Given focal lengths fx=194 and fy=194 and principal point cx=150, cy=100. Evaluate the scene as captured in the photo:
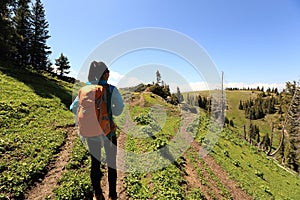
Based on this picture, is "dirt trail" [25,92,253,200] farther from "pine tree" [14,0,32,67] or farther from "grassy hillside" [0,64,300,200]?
"pine tree" [14,0,32,67]

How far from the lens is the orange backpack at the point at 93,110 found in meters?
4.77

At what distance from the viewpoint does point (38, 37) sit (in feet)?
145

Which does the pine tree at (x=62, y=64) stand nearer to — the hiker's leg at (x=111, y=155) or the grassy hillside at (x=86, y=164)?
the grassy hillside at (x=86, y=164)

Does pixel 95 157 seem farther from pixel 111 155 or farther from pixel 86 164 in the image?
pixel 86 164

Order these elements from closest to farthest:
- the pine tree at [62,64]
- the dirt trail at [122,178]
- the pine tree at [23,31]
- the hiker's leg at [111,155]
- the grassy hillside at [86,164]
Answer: the hiker's leg at [111,155] < the dirt trail at [122,178] < the grassy hillside at [86,164] < the pine tree at [23,31] < the pine tree at [62,64]

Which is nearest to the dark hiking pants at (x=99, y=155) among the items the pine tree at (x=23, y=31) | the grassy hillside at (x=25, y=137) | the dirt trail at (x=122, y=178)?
the dirt trail at (x=122, y=178)

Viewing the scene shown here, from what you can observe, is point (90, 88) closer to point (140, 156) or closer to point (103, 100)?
point (103, 100)

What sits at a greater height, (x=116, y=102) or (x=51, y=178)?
(x=116, y=102)

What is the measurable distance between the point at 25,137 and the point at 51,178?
4.34 m

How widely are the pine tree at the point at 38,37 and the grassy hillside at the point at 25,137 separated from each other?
2816cm

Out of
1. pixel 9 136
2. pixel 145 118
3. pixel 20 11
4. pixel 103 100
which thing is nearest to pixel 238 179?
pixel 145 118

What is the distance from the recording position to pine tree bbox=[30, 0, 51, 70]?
43.3 meters

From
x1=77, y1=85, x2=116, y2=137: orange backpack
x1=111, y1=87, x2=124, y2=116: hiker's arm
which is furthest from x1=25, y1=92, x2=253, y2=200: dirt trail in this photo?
x1=111, y1=87, x2=124, y2=116: hiker's arm

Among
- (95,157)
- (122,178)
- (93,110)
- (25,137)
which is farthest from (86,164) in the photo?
(93,110)
